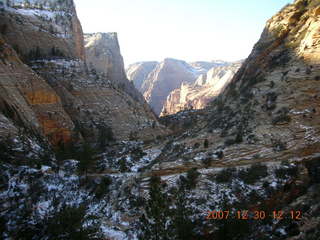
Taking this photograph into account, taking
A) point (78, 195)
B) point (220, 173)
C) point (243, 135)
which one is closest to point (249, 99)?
point (243, 135)

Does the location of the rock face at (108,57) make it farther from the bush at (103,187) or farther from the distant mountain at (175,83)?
the bush at (103,187)

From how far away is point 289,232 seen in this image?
7.88 metres

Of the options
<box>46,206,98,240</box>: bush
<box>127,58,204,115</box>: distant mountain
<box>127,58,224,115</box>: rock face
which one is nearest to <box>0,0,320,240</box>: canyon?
<box>46,206,98,240</box>: bush

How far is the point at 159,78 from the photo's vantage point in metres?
127

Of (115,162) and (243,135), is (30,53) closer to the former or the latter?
(115,162)

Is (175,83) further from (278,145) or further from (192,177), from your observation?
(192,177)

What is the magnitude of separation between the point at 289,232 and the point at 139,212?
659 centimetres

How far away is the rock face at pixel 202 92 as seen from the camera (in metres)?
91.0

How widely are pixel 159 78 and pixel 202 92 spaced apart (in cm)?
3277
